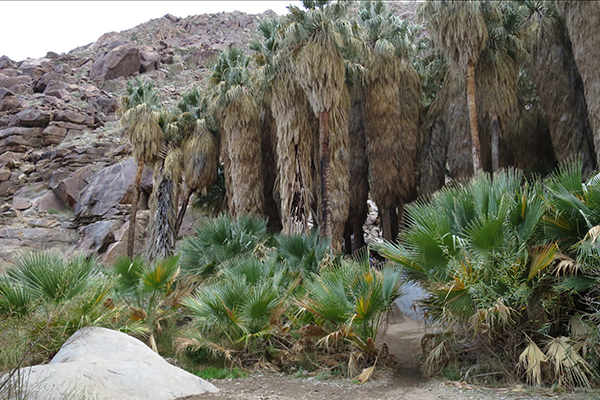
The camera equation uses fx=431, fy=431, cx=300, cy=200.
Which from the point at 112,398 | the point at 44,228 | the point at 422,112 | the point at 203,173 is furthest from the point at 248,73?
the point at 44,228

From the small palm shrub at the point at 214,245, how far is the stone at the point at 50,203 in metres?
24.6

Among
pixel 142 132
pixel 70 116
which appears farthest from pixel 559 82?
pixel 70 116

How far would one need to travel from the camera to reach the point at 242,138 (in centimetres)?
1831

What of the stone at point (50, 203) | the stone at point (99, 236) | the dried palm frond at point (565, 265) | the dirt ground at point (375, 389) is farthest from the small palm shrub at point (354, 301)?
the stone at point (50, 203)

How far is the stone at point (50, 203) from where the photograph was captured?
107 feet

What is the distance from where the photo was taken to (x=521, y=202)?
6758mm

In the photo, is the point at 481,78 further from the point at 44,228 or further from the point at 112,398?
the point at 44,228

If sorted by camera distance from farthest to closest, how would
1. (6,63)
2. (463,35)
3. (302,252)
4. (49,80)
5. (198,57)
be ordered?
(198,57) → (6,63) → (49,80) → (463,35) → (302,252)

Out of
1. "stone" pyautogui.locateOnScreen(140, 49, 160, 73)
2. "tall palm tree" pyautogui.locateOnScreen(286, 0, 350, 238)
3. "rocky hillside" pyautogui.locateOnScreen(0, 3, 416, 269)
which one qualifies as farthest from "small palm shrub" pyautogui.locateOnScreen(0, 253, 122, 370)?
"stone" pyautogui.locateOnScreen(140, 49, 160, 73)

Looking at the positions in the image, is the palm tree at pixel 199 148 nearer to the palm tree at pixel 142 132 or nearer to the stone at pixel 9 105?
the palm tree at pixel 142 132

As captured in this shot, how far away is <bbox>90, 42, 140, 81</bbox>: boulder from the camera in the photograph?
5372cm

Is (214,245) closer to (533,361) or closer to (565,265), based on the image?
(533,361)

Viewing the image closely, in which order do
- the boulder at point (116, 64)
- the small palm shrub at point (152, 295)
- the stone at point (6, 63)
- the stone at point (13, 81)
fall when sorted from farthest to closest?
the boulder at point (116, 64) < the stone at point (6, 63) < the stone at point (13, 81) < the small palm shrub at point (152, 295)

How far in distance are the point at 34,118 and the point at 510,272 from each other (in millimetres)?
44485
